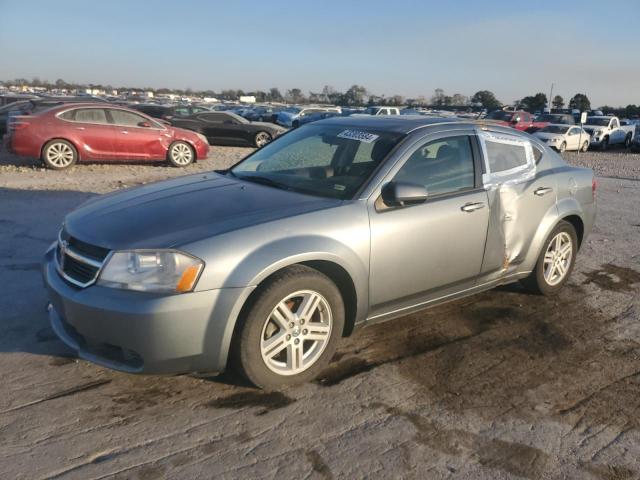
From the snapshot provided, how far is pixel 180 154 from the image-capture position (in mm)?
13492

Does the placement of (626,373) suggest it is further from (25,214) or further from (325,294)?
(25,214)

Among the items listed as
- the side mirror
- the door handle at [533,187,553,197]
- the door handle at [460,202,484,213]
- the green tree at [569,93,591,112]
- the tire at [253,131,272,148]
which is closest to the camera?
the side mirror

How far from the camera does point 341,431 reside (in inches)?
122

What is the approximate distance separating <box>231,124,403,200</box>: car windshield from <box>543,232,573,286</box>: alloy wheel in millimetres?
1988

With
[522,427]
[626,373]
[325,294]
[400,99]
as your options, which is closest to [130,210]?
[325,294]

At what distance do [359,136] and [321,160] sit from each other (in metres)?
0.35

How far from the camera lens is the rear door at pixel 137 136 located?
12.6 meters

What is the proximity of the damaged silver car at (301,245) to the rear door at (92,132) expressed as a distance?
860 centimetres

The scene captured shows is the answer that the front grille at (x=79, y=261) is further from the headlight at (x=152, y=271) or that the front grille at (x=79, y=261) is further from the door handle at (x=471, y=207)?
the door handle at (x=471, y=207)

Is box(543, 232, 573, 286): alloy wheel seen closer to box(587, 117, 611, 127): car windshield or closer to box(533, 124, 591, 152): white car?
box(533, 124, 591, 152): white car

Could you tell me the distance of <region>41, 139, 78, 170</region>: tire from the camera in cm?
1188

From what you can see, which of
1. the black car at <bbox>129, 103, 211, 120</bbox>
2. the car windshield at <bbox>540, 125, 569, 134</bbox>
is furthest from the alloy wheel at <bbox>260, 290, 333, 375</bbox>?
the car windshield at <bbox>540, 125, 569, 134</bbox>

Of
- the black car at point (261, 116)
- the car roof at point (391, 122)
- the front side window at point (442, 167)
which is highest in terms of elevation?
the car roof at point (391, 122)

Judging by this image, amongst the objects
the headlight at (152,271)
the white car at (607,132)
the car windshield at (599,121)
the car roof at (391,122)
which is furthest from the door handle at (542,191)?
the car windshield at (599,121)
